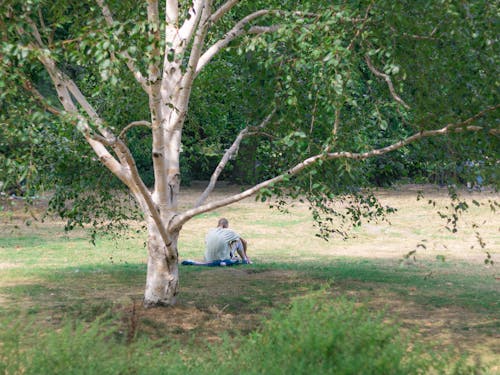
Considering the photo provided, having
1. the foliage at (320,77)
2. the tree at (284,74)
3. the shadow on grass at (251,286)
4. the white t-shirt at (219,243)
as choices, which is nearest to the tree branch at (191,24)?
the tree at (284,74)

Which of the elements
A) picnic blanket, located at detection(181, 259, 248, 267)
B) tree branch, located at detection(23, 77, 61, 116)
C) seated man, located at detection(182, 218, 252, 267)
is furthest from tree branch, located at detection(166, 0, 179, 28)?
picnic blanket, located at detection(181, 259, 248, 267)

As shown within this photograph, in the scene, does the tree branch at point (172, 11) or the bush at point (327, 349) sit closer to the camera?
the bush at point (327, 349)

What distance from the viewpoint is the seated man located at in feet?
48.0

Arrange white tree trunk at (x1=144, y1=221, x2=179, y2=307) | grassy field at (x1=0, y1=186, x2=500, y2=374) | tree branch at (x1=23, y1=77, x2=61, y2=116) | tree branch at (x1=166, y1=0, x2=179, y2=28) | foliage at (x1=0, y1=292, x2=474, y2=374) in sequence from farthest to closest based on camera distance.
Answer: white tree trunk at (x1=144, y1=221, x2=179, y2=307) < tree branch at (x1=166, y1=0, x2=179, y2=28) < grassy field at (x1=0, y1=186, x2=500, y2=374) < tree branch at (x1=23, y1=77, x2=61, y2=116) < foliage at (x1=0, y1=292, x2=474, y2=374)

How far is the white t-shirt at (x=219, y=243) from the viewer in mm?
14586

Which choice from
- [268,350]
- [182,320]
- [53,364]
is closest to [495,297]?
[182,320]

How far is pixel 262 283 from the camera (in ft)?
41.8

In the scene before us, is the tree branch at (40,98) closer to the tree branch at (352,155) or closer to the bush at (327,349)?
the tree branch at (352,155)

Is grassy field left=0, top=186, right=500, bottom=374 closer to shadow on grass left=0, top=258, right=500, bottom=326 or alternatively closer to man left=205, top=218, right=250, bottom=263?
shadow on grass left=0, top=258, right=500, bottom=326

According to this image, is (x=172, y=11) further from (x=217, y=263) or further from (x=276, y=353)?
(x=217, y=263)

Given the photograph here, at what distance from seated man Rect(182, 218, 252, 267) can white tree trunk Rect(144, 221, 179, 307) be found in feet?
14.3

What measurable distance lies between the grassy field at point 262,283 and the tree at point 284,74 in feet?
3.33

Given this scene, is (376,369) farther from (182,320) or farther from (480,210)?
(480,210)

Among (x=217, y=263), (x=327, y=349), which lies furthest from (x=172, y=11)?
(x=217, y=263)
